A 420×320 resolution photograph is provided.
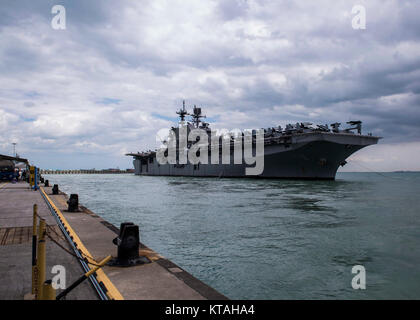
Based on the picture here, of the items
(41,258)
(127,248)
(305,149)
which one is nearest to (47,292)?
(41,258)

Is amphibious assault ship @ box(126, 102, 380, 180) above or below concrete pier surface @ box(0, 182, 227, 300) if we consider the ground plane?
above

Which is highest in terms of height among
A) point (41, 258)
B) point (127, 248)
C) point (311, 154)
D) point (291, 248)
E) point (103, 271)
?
point (311, 154)

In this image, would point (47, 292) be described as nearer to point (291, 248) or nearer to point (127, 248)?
point (127, 248)

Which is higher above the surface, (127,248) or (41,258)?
(41,258)

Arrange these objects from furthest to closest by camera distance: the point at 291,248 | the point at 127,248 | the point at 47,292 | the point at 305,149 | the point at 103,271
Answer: the point at 305,149, the point at 291,248, the point at 127,248, the point at 103,271, the point at 47,292

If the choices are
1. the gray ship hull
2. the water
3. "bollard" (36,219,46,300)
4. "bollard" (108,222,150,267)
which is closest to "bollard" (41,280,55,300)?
"bollard" (36,219,46,300)

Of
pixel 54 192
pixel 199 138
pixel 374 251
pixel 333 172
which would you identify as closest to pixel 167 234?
pixel 374 251

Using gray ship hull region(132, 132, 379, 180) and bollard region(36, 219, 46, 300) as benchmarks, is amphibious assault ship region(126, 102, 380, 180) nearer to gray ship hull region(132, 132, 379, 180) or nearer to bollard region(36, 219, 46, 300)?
gray ship hull region(132, 132, 379, 180)

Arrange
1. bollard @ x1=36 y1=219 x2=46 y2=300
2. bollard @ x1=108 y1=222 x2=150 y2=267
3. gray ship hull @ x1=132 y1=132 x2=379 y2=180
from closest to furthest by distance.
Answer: bollard @ x1=36 y1=219 x2=46 y2=300 → bollard @ x1=108 y1=222 x2=150 y2=267 → gray ship hull @ x1=132 y1=132 x2=379 y2=180

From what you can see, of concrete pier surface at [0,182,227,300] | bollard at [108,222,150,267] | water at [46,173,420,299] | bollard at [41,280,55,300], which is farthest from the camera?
water at [46,173,420,299]

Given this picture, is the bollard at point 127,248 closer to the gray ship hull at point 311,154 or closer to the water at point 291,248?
the water at point 291,248
